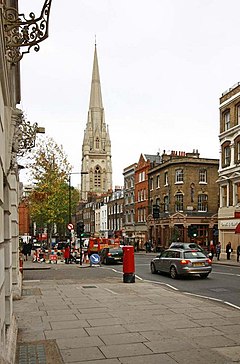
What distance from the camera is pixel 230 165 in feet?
132

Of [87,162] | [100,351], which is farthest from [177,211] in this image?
[87,162]

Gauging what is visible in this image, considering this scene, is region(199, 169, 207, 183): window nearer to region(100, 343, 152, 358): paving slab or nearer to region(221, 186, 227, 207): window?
region(221, 186, 227, 207): window

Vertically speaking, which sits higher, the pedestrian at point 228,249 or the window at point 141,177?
the window at point 141,177

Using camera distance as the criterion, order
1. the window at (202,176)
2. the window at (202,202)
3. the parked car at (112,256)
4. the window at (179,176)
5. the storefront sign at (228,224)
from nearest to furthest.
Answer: the parked car at (112,256) → the storefront sign at (228,224) → the window at (179,176) → the window at (202,202) → the window at (202,176)

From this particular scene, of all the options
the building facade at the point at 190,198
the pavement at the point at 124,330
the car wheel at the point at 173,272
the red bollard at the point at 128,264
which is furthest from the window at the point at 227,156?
the pavement at the point at 124,330

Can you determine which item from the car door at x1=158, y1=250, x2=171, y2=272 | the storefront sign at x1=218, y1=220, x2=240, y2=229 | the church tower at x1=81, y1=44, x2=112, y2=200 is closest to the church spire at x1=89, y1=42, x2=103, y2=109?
the church tower at x1=81, y1=44, x2=112, y2=200

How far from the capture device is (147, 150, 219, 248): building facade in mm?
55250

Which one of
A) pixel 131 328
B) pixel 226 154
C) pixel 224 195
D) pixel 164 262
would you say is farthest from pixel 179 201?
pixel 131 328

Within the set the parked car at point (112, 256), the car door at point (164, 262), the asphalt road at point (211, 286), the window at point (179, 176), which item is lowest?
the parked car at point (112, 256)

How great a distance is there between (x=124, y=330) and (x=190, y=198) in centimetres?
4730

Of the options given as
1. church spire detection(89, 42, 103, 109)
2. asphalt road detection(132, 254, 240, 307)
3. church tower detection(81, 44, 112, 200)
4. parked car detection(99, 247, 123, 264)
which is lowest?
parked car detection(99, 247, 123, 264)

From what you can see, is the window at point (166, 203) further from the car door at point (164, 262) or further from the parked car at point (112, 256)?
the car door at point (164, 262)

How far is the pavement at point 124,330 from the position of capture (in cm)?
721

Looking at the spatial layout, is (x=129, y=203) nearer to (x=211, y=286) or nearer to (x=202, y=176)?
(x=202, y=176)
